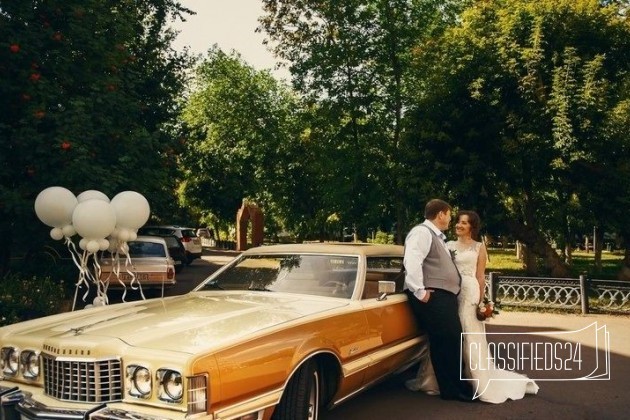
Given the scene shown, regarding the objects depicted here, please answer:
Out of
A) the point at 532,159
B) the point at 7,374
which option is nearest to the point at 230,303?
the point at 7,374

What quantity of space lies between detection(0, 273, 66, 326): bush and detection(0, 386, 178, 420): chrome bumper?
3597 millimetres

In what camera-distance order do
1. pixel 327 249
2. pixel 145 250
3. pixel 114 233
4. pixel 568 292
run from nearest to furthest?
1. pixel 327 249
2. pixel 114 233
3. pixel 568 292
4. pixel 145 250

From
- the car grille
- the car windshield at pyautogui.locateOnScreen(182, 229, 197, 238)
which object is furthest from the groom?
the car windshield at pyautogui.locateOnScreen(182, 229, 197, 238)

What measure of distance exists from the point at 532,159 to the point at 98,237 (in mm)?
12758

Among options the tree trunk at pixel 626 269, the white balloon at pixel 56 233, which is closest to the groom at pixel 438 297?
the white balloon at pixel 56 233

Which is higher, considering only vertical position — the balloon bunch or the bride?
the balloon bunch

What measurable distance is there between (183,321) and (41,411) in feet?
3.47

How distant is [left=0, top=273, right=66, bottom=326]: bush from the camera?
312 inches

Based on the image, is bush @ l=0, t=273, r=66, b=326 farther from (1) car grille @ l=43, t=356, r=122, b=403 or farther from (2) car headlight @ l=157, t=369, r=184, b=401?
(2) car headlight @ l=157, t=369, r=184, b=401

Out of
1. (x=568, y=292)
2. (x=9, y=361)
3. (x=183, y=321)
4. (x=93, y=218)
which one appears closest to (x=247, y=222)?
(x=568, y=292)

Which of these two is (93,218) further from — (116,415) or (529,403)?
(529,403)

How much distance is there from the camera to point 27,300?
362 inches

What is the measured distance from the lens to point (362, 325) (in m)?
4.93

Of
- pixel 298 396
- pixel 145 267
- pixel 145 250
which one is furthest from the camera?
pixel 145 250
